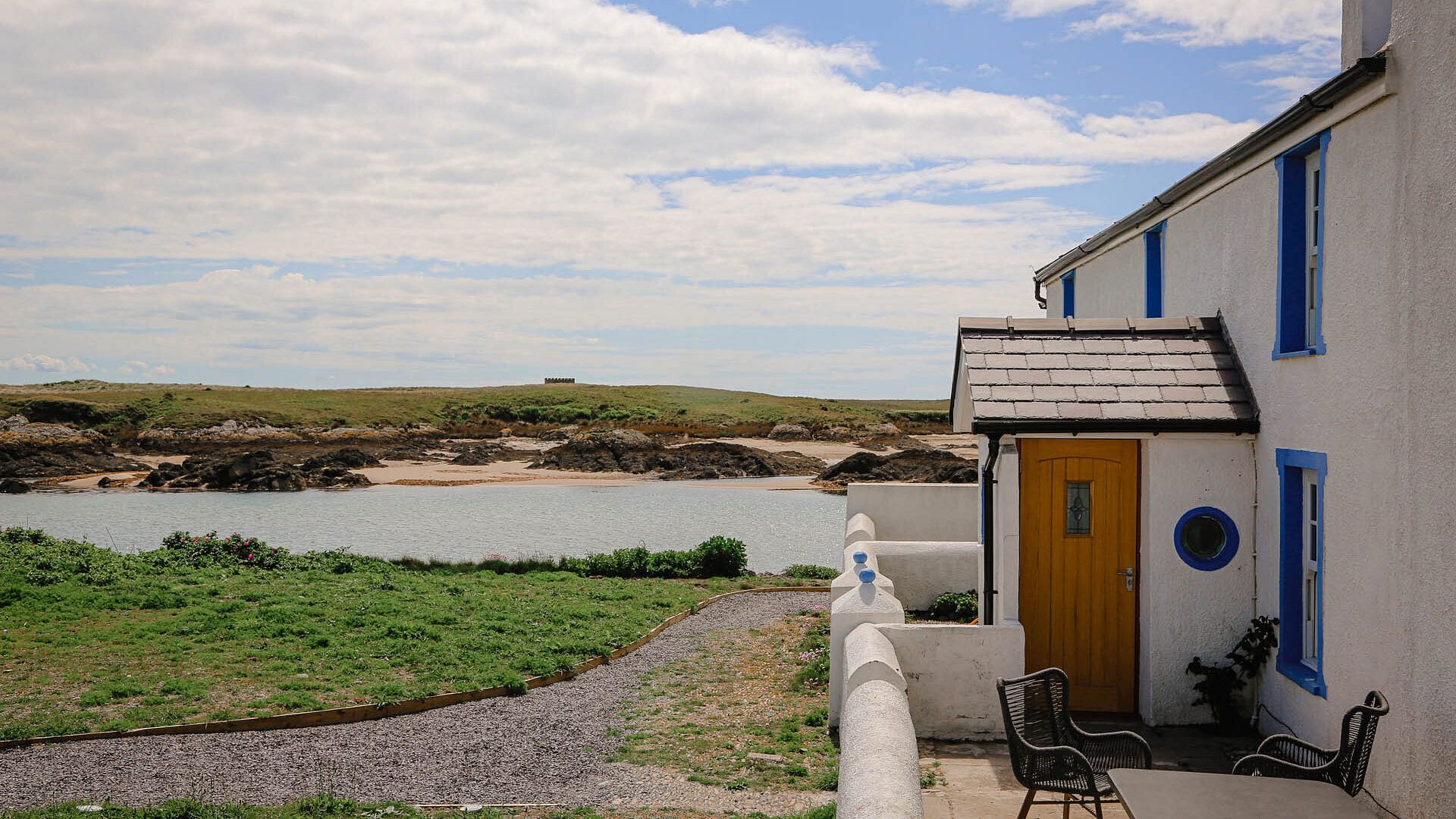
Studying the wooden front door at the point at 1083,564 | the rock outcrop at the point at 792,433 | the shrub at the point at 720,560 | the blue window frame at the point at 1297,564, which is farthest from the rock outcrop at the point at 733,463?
the blue window frame at the point at 1297,564

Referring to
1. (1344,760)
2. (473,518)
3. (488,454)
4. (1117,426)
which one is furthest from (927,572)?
(488,454)

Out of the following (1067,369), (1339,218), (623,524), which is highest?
(1339,218)

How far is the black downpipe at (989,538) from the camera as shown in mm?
8688

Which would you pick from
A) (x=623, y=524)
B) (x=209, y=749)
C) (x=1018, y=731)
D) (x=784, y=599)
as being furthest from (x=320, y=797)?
(x=623, y=524)

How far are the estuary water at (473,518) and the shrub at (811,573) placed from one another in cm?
189

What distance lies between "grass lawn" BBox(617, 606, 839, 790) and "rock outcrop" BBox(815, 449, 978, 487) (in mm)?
35402

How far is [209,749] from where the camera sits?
9.62 metres

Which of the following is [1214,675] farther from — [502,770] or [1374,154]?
[502,770]

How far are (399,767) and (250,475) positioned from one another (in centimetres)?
4803

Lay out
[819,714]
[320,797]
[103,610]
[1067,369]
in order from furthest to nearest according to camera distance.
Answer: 1. [103,610]
2. [819,714]
3. [1067,369]
4. [320,797]

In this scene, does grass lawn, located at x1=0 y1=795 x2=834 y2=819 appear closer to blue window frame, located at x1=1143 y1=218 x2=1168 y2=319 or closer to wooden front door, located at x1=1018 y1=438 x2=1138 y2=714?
wooden front door, located at x1=1018 y1=438 x2=1138 y2=714

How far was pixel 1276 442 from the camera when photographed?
25.5ft

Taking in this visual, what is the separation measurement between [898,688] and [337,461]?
54669mm

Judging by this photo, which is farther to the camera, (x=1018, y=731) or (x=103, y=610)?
(x=103, y=610)
